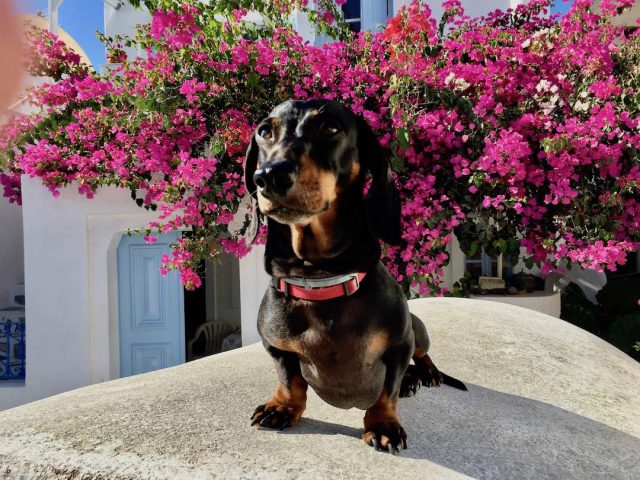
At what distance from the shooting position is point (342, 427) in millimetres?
2115

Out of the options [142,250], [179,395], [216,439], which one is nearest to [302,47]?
[142,250]

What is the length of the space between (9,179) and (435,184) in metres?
6.57

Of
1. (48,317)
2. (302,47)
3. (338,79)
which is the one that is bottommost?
(48,317)

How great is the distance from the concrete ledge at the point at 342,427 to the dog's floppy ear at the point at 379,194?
882 millimetres

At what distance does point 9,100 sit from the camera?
9.6 inches

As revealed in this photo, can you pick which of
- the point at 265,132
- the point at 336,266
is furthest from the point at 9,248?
the point at 336,266

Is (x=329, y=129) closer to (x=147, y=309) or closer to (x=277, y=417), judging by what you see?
(x=277, y=417)

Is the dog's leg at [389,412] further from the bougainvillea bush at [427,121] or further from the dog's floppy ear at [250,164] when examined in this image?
the bougainvillea bush at [427,121]

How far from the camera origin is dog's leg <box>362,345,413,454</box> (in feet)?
5.61

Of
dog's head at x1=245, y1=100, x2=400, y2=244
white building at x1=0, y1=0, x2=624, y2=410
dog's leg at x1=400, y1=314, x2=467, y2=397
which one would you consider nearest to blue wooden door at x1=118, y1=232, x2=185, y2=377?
white building at x1=0, y1=0, x2=624, y2=410

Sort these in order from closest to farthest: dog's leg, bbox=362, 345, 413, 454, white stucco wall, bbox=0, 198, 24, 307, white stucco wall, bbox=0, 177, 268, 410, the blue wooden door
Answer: dog's leg, bbox=362, 345, 413, 454 < white stucco wall, bbox=0, 177, 268, 410 < the blue wooden door < white stucco wall, bbox=0, 198, 24, 307

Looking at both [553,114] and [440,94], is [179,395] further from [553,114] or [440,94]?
[553,114]

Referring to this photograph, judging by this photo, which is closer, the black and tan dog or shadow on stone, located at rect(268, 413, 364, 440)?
the black and tan dog

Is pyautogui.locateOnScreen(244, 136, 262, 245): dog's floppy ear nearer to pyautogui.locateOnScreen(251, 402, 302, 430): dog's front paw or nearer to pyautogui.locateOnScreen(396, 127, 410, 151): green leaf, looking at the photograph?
pyautogui.locateOnScreen(251, 402, 302, 430): dog's front paw
